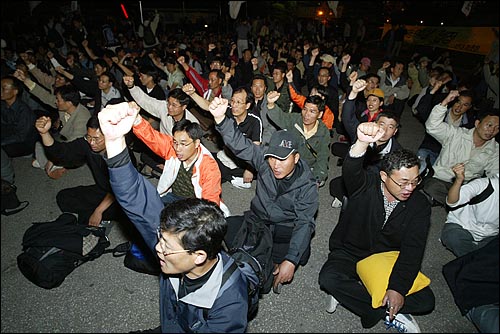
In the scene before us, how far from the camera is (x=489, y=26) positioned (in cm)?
981

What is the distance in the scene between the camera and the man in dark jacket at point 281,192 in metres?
2.72

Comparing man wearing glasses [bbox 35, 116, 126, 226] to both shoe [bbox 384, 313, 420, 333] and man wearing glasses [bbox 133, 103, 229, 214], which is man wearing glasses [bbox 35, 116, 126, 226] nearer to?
man wearing glasses [bbox 133, 103, 229, 214]

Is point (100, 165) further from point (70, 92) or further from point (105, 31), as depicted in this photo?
point (105, 31)

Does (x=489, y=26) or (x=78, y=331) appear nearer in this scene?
(x=78, y=331)

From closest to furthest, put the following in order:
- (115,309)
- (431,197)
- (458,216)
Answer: (115,309) → (458,216) → (431,197)

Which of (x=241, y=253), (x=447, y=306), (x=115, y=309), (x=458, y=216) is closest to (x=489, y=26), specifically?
(x=458, y=216)

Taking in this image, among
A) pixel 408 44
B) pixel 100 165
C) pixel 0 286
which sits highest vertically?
pixel 0 286

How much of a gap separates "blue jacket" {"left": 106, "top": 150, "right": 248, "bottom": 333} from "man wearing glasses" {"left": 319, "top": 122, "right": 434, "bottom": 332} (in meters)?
1.28

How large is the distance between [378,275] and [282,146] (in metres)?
1.33

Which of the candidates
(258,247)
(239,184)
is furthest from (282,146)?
(239,184)

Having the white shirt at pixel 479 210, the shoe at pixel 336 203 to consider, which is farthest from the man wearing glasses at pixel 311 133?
the white shirt at pixel 479 210

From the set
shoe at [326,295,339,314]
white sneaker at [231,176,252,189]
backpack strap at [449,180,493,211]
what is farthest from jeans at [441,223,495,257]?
white sneaker at [231,176,252,189]

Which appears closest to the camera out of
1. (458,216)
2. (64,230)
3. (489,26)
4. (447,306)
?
(447,306)

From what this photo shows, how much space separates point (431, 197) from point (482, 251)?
211cm
